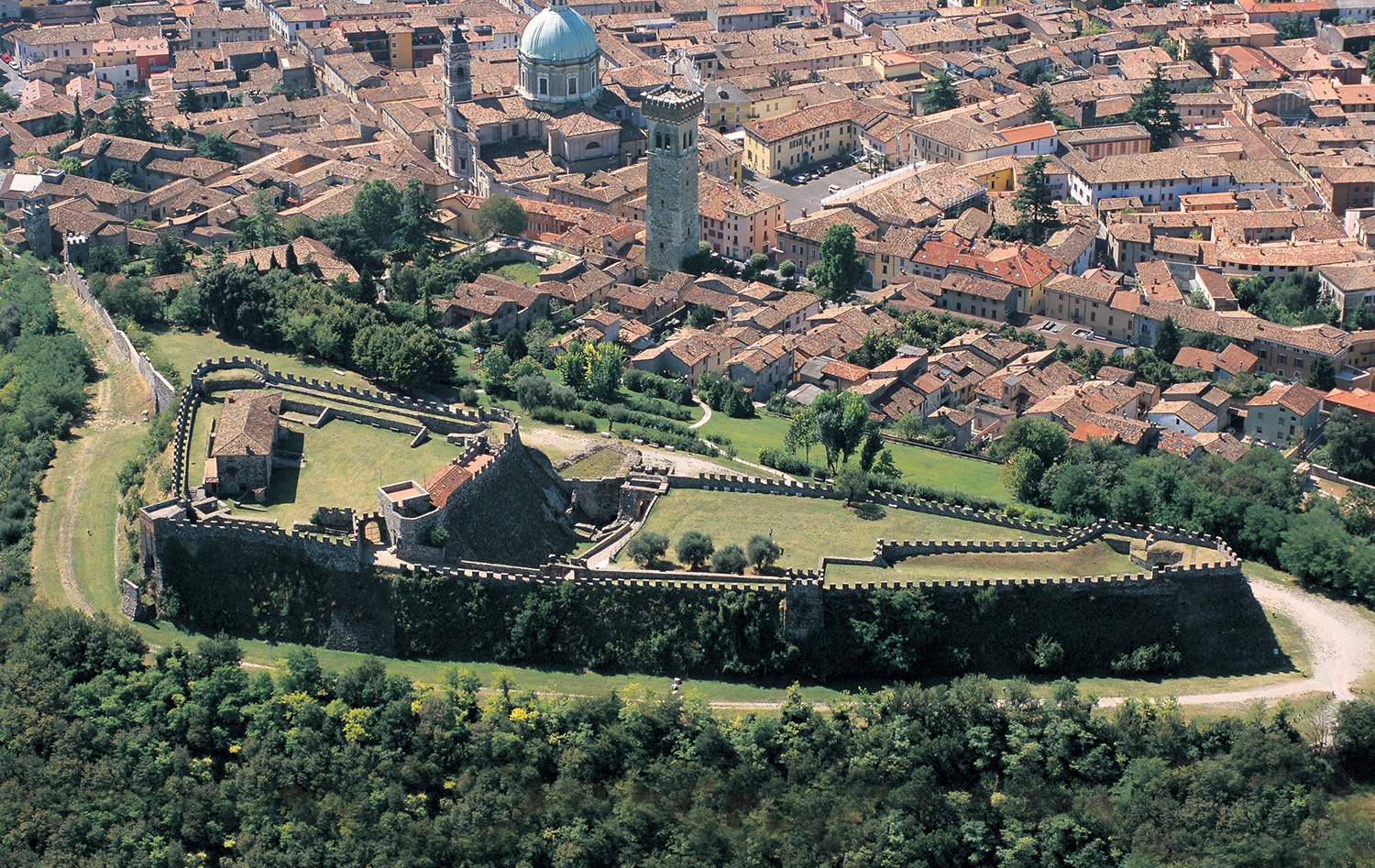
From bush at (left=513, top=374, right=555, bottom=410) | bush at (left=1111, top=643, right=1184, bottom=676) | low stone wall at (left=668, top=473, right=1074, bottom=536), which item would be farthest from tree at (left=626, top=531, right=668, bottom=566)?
bush at (left=513, top=374, right=555, bottom=410)

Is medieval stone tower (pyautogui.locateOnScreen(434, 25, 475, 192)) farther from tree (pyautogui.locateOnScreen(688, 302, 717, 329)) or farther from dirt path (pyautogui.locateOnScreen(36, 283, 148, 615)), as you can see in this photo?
dirt path (pyautogui.locateOnScreen(36, 283, 148, 615))

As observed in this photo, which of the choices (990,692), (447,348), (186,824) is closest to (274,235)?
(447,348)

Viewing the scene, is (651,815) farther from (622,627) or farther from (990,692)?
(990,692)

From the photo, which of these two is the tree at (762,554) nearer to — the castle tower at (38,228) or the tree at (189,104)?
the castle tower at (38,228)

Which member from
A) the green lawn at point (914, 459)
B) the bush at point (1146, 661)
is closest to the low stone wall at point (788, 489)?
the bush at point (1146, 661)

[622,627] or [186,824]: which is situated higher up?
[622,627]

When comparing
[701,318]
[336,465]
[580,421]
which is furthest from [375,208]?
[336,465]

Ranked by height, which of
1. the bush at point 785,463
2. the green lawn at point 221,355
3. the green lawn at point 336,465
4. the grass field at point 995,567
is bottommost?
the bush at point 785,463
